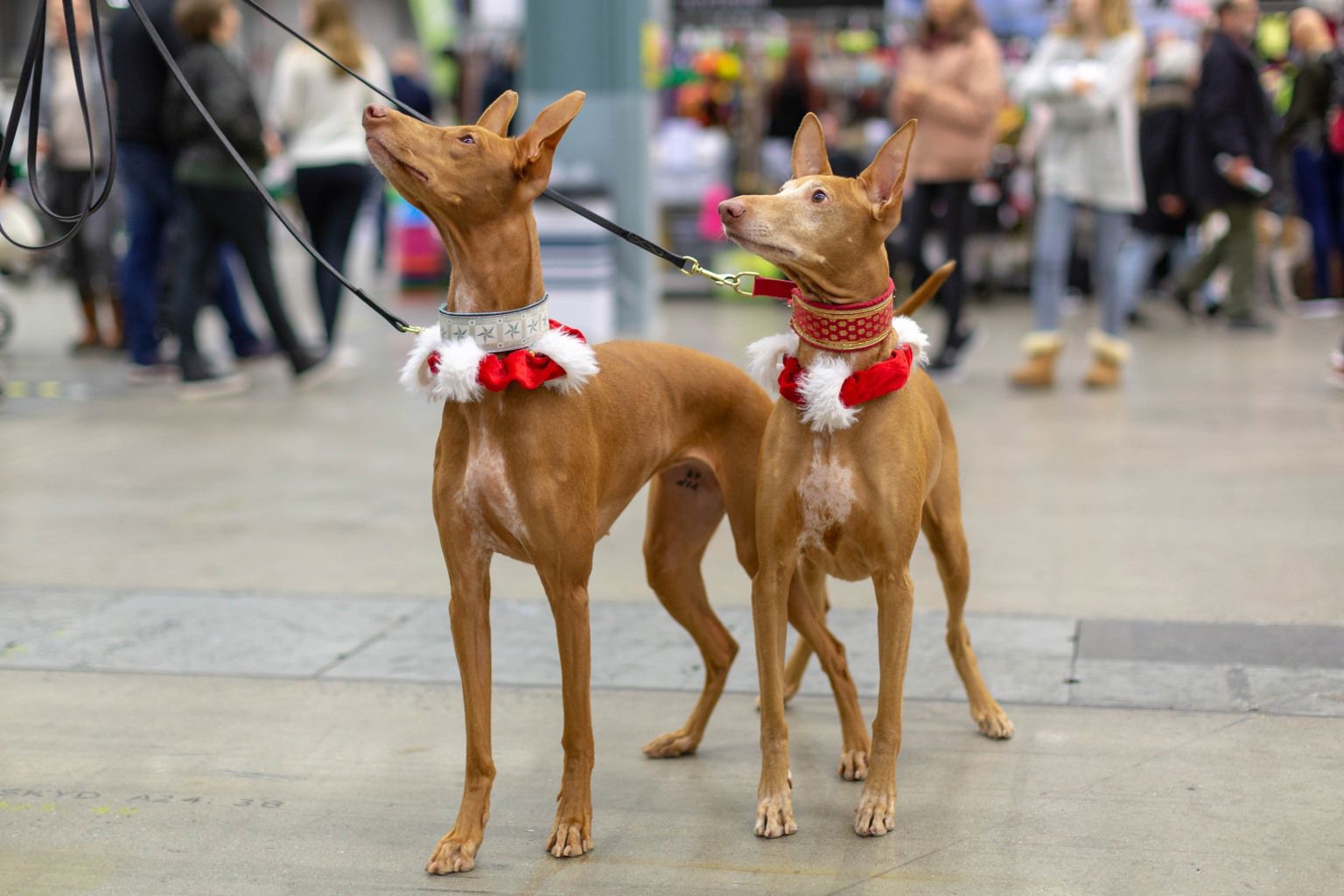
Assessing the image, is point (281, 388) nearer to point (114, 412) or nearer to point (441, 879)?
point (114, 412)

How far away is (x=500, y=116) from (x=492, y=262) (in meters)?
0.39

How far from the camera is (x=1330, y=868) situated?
3.00m

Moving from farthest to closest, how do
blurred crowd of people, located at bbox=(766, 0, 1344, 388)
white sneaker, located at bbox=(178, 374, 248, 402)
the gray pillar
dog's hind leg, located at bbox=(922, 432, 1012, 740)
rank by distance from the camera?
the gray pillar, white sneaker, located at bbox=(178, 374, 248, 402), blurred crowd of people, located at bbox=(766, 0, 1344, 388), dog's hind leg, located at bbox=(922, 432, 1012, 740)

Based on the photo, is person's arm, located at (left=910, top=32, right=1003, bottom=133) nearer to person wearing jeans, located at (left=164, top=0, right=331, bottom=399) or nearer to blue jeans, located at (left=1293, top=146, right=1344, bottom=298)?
person wearing jeans, located at (left=164, top=0, right=331, bottom=399)

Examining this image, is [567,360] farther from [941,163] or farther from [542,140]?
[941,163]

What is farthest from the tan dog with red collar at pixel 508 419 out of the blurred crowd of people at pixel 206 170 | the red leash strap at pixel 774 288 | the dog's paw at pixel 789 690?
the blurred crowd of people at pixel 206 170

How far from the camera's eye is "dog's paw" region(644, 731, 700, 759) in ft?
12.2

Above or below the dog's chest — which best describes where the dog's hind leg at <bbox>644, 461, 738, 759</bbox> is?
below

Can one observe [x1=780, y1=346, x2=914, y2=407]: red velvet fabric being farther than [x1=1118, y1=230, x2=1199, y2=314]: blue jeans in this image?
No

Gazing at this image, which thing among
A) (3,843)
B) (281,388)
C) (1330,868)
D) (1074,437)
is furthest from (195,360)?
(1330,868)

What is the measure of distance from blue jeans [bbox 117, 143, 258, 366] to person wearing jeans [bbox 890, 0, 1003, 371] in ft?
14.1

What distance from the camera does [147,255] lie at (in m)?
9.27

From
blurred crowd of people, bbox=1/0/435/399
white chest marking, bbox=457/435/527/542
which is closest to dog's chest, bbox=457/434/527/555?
white chest marking, bbox=457/435/527/542

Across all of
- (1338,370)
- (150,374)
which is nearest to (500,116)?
(1338,370)
